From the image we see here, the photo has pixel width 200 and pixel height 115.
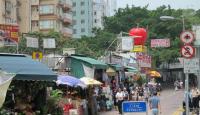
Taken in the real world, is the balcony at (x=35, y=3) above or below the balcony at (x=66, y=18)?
above

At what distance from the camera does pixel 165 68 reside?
82.9 meters

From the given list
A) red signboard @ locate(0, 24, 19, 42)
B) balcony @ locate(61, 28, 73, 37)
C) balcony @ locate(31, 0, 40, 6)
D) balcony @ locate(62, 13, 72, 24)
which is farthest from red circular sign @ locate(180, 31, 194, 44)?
balcony @ locate(62, 13, 72, 24)

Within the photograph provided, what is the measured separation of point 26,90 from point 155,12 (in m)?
65.0

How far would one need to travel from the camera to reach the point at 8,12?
69.6 metres

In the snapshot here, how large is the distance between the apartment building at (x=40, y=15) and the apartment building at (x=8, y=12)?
2488mm

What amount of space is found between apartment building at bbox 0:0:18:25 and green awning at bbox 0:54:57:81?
49863mm

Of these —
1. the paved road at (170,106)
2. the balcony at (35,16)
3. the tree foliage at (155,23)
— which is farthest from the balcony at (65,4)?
the paved road at (170,106)

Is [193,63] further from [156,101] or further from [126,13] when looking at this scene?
[126,13]

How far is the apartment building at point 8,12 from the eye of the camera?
67.2 meters

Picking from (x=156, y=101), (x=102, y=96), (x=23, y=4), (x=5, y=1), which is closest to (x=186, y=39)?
(x=156, y=101)

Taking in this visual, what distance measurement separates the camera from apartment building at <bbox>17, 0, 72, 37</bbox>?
250 feet

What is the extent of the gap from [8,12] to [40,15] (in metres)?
9.67

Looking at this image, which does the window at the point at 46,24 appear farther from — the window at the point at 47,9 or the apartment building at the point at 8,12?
the apartment building at the point at 8,12

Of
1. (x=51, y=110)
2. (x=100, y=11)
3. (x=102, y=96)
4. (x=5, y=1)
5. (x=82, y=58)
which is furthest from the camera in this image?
(x=100, y=11)
